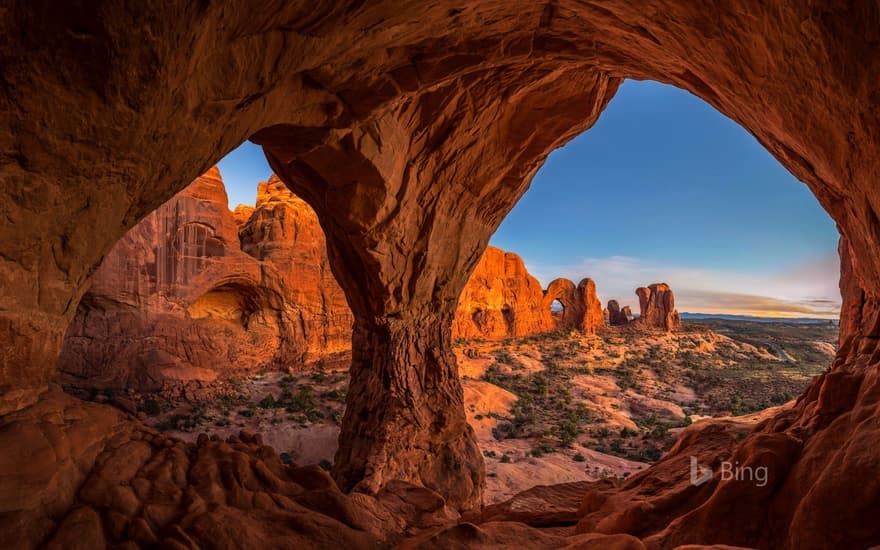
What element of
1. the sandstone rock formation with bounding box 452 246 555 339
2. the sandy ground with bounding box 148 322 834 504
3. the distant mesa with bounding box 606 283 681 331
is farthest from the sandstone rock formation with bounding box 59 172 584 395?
the distant mesa with bounding box 606 283 681 331

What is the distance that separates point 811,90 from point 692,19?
3.63 ft

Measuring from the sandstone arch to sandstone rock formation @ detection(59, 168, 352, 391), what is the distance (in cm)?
1150

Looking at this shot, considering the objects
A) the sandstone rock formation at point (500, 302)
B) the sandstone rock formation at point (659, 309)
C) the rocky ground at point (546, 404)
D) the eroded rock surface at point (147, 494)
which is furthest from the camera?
the sandstone rock formation at point (659, 309)

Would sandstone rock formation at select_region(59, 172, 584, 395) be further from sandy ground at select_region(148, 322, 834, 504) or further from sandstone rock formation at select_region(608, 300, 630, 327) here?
sandstone rock formation at select_region(608, 300, 630, 327)

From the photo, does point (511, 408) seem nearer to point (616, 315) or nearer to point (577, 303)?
point (577, 303)

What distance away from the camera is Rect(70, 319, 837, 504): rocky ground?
12781mm

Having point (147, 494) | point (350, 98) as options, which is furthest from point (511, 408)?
point (147, 494)

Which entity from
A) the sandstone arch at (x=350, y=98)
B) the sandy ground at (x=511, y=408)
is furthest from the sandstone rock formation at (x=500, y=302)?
the sandstone arch at (x=350, y=98)

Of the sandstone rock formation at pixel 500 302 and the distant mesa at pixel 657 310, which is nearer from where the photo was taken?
the sandstone rock formation at pixel 500 302

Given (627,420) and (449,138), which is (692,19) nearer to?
(449,138)

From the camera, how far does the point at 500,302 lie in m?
37.3

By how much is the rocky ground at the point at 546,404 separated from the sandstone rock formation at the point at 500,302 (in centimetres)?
212

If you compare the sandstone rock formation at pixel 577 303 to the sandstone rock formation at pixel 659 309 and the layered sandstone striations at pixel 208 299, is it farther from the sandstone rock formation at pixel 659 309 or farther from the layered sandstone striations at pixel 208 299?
the layered sandstone striations at pixel 208 299

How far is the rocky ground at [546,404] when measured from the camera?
41.9 ft
